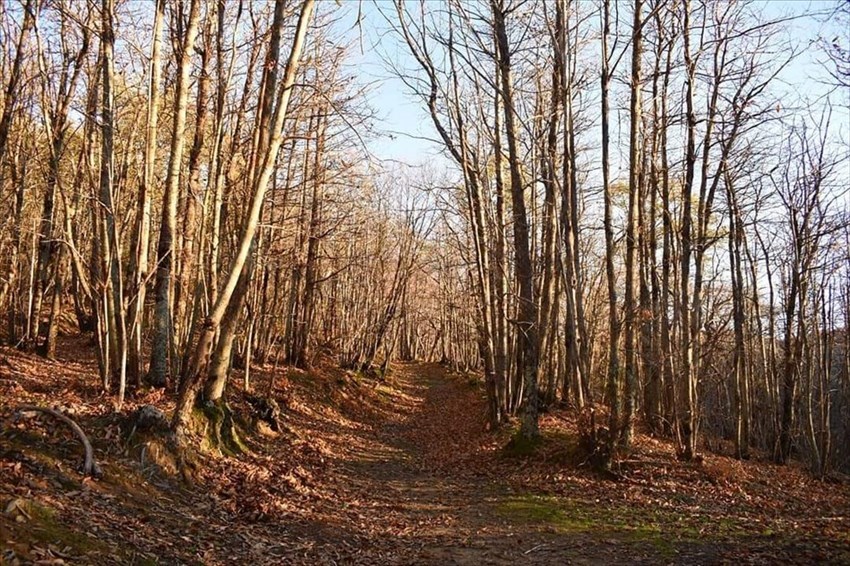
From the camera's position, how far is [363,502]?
8.60 metres

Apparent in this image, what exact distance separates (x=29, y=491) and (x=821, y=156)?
20.7m

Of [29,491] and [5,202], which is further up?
[5,202]

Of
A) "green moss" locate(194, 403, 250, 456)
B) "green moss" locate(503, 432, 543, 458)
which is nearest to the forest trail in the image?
"green moss" locate(503, 432, 543, 458)

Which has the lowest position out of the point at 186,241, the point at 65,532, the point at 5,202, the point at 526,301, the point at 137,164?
the point at 65,532

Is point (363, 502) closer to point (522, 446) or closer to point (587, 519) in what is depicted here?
point (587, 519)

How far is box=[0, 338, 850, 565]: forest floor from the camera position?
5.13 m

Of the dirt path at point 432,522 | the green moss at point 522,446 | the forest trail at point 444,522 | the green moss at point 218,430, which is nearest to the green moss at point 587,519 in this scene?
the forest trail at point 444,522

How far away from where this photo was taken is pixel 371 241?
28359 millimetres

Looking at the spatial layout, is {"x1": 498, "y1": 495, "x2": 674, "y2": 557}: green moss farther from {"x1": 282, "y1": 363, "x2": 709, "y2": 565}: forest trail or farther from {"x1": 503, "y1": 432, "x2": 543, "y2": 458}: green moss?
{"x1": 503, "y1": 432, "x2": 543, "y2": 458}: green moss

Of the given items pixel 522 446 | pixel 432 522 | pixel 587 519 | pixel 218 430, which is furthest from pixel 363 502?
pixel 522 446

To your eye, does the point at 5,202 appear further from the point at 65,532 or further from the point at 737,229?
the point at 737,229

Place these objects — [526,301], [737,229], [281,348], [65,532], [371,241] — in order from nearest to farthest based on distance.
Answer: [65,532], [526,301], [737,229], [281,348], [371,241]

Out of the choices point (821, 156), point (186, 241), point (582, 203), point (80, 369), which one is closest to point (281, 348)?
point (80, 369)

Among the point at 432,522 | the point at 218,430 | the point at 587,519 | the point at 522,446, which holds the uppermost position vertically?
the point at 218,430
